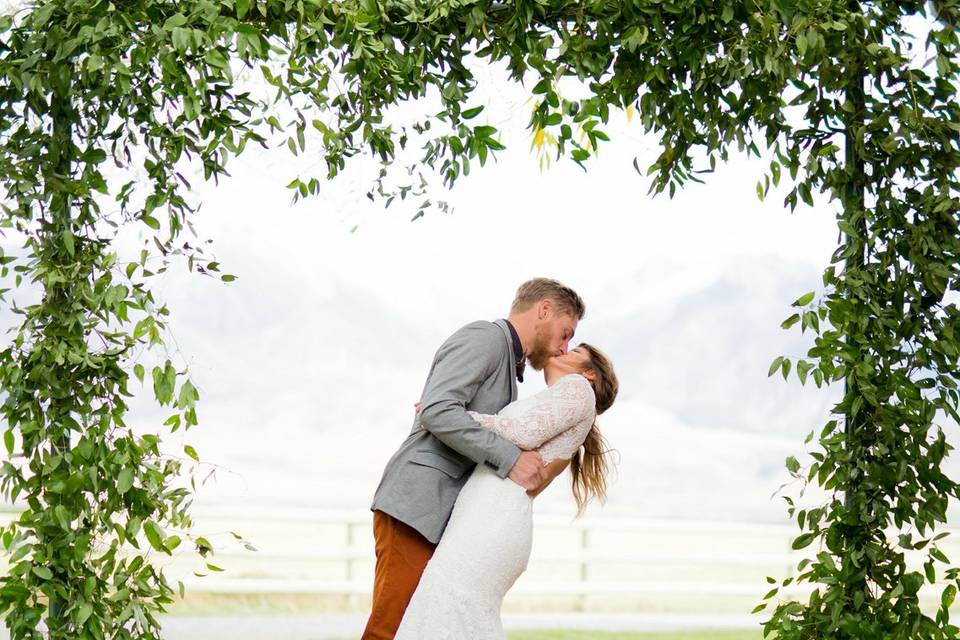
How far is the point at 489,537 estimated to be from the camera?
251cm

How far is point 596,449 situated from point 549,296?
0.44 meters

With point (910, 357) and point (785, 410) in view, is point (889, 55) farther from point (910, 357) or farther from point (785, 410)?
point (785, 410)

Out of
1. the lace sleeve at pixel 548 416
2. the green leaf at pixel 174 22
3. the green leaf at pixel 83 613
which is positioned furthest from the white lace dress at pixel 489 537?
the green leaf at pixel 174 22

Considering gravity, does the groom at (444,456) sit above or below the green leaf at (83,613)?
above

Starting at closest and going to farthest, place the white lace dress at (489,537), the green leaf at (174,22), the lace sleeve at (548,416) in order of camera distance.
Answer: the green leaf at (174,22)
the white lace dress at (489,537)
the lace sleeve at (548,416)

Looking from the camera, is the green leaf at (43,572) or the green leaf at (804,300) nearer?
the green leaf at (43,572)

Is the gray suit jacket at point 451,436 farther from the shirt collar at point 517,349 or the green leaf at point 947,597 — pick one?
the green leaf at point 947,597

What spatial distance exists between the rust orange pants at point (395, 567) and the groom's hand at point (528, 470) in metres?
0.30

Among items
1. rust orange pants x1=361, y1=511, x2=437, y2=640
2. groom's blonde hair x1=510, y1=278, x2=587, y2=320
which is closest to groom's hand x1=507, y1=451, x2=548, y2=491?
rust orange pants x1=361, y1=511, x2=437, y2=640

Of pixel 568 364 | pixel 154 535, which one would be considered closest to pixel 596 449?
pixel 568 364

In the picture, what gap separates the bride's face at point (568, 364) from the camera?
9.05 ft

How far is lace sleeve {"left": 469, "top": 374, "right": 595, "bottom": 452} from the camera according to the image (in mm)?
2602

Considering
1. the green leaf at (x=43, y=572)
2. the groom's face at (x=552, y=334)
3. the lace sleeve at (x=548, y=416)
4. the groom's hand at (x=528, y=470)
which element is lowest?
the green leaf at (x=43, y=572)

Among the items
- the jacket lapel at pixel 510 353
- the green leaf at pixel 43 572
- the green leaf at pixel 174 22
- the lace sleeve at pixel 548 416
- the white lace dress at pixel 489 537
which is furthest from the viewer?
the jacket lapel at pixel 510 353
